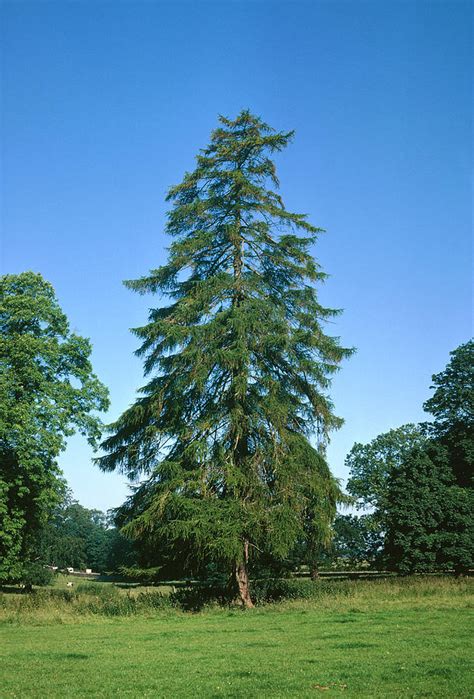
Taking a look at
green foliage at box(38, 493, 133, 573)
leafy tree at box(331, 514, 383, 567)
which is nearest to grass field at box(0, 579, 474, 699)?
leafy tree at box(331, 514, 383, 567)

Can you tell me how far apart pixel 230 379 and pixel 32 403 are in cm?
864

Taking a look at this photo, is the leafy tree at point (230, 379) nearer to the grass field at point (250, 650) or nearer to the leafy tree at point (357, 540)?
the grass field at point (250, 650)

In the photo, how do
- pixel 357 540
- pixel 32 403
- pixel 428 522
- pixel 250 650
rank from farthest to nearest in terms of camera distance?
pixel 357 540 < pixel 428 522 < pixel 32 403 < pixel 250 650

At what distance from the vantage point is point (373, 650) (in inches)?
436

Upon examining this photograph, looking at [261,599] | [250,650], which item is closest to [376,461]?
[261,599]

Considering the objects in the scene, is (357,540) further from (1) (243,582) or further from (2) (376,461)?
(1) (243,582)

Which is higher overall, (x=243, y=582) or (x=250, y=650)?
(x=243, y=582)

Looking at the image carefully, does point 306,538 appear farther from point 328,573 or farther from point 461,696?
point 328,573

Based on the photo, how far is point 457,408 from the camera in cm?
4397

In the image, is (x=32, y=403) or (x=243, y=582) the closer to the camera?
(x=243, y=582)

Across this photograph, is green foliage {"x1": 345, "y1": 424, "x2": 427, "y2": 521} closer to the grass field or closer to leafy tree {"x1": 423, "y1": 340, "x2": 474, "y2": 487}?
leafy tree {"x1": 423, "y1": 340, "x2": 474, "y2": 487}

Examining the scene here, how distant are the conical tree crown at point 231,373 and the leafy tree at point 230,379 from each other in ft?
0.16

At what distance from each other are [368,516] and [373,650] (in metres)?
42.3

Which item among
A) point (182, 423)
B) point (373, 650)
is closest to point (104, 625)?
point (182, 423)
